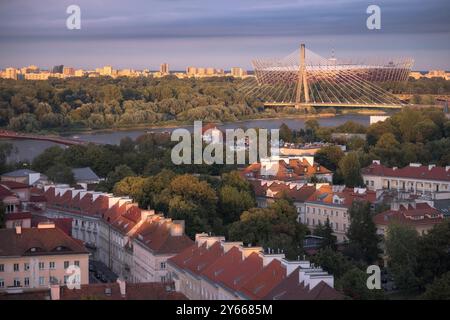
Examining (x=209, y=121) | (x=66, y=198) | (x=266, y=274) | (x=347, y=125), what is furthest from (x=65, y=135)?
(x=266, y=274)

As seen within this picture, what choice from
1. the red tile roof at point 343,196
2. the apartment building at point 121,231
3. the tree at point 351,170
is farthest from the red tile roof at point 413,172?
the apartment building at point 121,231

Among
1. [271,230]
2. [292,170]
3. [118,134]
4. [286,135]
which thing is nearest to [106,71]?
[118,134]

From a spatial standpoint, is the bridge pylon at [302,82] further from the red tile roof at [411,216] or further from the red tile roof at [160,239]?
the red tile roof at [160,239]

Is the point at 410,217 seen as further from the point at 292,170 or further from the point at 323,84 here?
the point at 323,84

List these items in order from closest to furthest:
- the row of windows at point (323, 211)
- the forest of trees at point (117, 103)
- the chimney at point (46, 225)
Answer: the chimney at point (46, 225) → the row of windows at point (323, 211) → the forest of trees at point (117, 103)

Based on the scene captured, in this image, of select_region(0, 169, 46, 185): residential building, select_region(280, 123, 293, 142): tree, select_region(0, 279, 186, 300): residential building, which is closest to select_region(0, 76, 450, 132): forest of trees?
select_region(280, 123, 293, 142): tree

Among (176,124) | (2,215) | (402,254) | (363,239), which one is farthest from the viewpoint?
(176,124)
